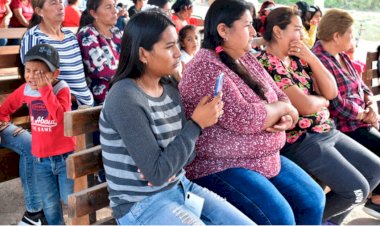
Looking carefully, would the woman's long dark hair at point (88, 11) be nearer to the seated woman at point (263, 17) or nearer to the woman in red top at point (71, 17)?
the seated woman at point (263, 17)

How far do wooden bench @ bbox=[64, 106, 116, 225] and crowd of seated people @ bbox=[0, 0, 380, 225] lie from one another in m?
0.24

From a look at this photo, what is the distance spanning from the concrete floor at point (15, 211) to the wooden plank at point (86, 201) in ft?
4.71

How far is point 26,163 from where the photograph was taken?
2770mm

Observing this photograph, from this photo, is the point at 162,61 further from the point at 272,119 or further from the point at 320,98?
the point at 320,98

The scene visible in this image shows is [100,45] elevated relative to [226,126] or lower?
lower

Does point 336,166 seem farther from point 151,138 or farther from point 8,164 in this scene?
point 8,164

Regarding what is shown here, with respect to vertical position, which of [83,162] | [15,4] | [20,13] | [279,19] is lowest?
[20,13]

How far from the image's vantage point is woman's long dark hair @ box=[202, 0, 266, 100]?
225cm

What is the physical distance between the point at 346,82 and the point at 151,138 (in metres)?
1.95

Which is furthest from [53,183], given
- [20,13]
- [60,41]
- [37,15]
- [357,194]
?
[20,13]

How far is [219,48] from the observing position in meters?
2.29

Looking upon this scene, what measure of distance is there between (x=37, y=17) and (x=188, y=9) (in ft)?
14.3

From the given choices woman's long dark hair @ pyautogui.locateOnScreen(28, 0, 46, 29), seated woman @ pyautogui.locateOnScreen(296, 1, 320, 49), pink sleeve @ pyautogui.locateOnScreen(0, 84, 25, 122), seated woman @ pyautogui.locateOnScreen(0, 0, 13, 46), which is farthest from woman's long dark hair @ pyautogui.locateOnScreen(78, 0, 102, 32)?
seated woman @ pyautogui.locateOnScreen(296, 1, 320, 49)

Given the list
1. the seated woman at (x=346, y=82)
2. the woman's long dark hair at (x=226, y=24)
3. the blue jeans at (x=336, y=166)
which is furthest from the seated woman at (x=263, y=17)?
the blue jeans at (x=336, y=166)
